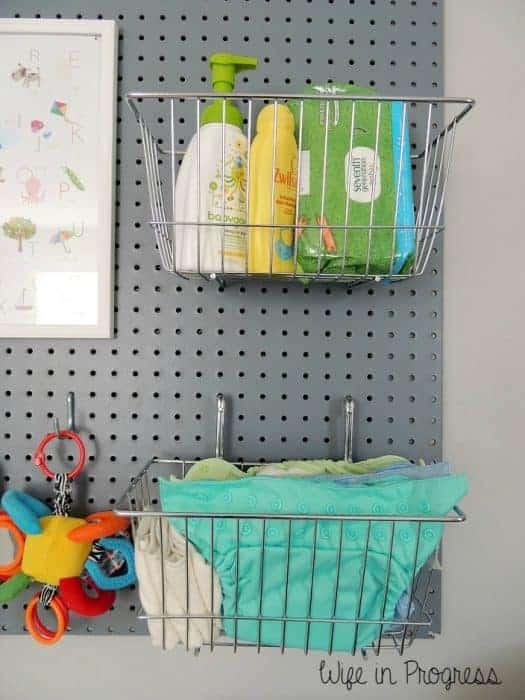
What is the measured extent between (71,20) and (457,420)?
2.67ft

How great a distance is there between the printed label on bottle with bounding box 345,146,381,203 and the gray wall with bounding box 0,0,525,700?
0.85 feet

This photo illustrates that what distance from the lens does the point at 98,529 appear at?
0.76 metres

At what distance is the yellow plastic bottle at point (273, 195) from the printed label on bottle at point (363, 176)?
66 mm

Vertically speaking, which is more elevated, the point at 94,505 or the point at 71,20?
the point at 71,20

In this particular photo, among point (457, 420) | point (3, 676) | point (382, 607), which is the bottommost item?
point (3, 676)

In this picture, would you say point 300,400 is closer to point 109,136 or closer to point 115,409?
point 115,409

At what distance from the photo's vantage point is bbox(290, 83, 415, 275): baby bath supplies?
693 mm

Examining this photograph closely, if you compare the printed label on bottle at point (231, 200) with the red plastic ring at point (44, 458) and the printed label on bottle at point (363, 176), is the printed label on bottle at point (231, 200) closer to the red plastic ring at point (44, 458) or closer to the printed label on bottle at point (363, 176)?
the printed label on bottle at point (363, 176)

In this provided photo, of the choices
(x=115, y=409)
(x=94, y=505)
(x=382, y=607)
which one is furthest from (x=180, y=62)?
(x=382, y=607)

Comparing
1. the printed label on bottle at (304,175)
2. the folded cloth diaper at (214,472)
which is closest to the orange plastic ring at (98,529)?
the folded cloth diaper at (214,472)

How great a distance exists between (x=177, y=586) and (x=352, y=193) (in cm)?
50

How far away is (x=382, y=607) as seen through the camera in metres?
0.69

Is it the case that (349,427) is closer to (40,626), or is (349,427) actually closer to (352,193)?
(352,193)

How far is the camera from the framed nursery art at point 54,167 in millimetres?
868
